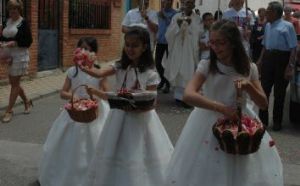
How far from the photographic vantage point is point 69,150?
5445mm

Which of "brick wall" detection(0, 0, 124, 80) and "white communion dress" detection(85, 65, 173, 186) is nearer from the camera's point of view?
"white communion dress" detection(85, 65, 173, 186)

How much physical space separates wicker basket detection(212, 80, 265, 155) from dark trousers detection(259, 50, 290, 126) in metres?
5.05

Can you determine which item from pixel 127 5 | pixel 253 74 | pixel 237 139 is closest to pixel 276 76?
pixel 253 74

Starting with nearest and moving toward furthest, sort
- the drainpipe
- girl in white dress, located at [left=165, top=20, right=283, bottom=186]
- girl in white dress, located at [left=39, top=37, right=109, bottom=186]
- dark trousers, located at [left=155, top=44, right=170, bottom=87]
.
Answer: girl in white dress, located at [left=165, top=20, right=283, bottom=186], girl in white dress, located at [left=39, top=37, right=109, bottom=186], dark trousers, located at [left=155, top=44, right=170, bottom=87], the drainpipe

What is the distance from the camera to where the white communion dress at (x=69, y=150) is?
213 inches

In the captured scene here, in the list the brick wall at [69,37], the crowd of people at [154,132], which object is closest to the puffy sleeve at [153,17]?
the brick wall at [69,37]

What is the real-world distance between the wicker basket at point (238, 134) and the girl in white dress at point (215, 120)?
7 cm

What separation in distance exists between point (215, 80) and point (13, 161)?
3.31m

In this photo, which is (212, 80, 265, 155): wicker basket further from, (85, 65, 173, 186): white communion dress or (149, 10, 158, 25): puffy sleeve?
(149, 10, 158, 25): puffy sleeve

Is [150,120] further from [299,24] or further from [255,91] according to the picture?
[299,24]

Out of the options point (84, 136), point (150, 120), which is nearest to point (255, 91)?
point (150, 120)

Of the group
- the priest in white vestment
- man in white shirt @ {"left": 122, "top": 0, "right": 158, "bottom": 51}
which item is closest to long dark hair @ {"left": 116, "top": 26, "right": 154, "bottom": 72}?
the priest in white vestment

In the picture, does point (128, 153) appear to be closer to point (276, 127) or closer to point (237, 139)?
point (237, 139)

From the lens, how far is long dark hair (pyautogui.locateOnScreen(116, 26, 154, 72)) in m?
4.88
